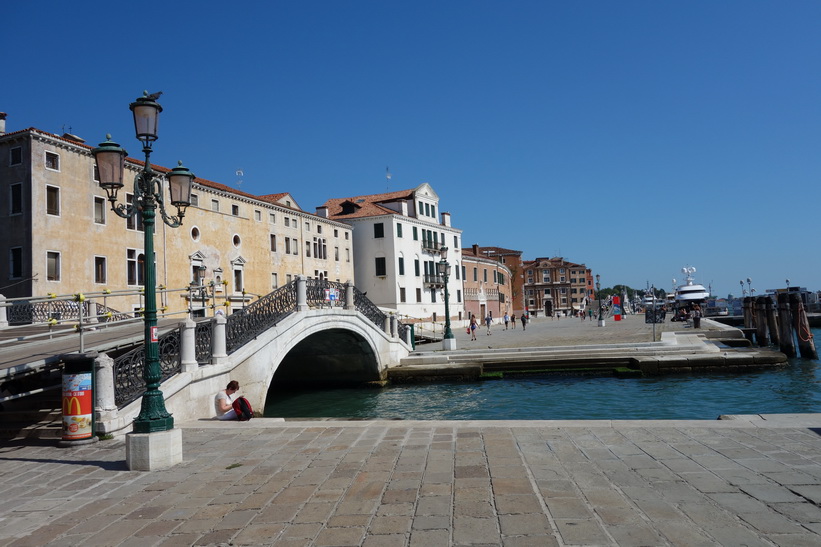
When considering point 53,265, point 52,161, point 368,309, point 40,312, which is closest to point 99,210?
point 52,161

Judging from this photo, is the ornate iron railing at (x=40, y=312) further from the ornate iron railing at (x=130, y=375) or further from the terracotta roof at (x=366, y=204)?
the terracotta roof at (x=366, y=204)

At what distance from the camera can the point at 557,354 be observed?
24109 mm

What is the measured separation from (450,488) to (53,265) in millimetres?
26133

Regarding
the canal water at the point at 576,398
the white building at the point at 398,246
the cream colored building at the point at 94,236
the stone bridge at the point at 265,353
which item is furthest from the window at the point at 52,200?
the white building at the point at 398,246

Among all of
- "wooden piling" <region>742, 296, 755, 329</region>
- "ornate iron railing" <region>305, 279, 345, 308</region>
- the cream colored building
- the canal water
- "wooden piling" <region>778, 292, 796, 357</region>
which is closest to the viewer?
the canal water

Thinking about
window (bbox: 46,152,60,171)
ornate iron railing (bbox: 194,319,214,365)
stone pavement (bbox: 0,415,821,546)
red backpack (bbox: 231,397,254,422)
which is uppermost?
window (bbox: 46,152,60,171)

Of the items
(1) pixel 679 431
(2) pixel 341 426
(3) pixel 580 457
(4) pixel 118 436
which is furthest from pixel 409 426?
(4) pixel 118 436

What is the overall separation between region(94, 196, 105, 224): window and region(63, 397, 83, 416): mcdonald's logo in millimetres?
22733

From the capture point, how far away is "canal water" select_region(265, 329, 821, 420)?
15.7 m

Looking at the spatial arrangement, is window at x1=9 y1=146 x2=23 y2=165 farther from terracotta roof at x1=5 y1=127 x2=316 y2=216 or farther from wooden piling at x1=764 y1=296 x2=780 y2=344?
wooden piling at x1=764 y1=296 x2=780 y2=344

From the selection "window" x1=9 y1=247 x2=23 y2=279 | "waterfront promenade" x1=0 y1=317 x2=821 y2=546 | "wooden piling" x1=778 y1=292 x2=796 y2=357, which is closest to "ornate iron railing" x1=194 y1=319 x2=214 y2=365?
"waterfront promenade" x1=0 y1=317 x2=821 y2=546

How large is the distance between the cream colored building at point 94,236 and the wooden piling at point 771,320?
27034 mm

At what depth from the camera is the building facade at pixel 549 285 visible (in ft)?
377

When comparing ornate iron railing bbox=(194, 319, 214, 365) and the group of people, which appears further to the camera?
the group of people
